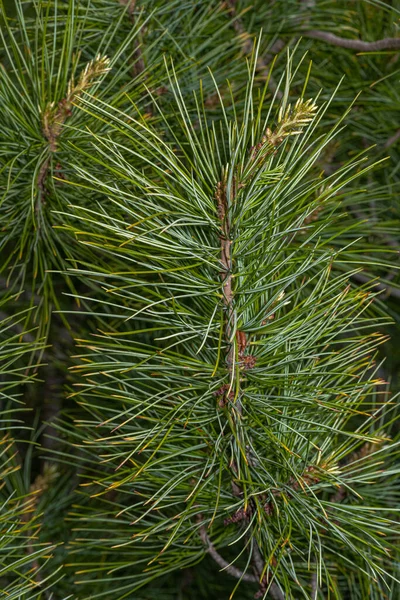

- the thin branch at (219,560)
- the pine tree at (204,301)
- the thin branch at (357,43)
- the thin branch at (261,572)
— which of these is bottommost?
the thin branch at (219,560)

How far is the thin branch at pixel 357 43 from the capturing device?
0.60 m

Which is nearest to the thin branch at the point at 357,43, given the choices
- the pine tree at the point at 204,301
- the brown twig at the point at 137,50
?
the pine tree at the point at 204,301

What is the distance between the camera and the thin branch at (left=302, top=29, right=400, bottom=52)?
1.98 ft

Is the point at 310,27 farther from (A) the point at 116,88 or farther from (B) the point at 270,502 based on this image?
(B) the point at 270,502

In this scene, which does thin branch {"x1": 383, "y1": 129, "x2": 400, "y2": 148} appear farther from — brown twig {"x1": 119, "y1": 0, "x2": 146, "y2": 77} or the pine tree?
brown twig {"x1": 119, "y1": 0, "x2": 146, "y2": 77}

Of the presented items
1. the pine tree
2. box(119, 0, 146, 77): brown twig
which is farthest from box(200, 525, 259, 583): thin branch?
box(119, 0, 146, 77): brown twig

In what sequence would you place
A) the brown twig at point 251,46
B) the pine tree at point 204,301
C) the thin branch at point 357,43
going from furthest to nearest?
1. the brown twig at point 251,46
2. the thin branch at point 357,43
3. the pine tree at point 204,301

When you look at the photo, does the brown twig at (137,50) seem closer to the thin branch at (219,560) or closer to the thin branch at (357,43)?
the thin branch at (357,43)

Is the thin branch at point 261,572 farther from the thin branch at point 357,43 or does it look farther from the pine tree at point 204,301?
the thin branch at point 357,43

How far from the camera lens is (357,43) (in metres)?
0.65

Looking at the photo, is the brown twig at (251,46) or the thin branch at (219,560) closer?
the thin branch at (219,560)

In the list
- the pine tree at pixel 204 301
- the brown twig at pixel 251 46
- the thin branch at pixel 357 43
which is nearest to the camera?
the pine tree at pixel 204 301

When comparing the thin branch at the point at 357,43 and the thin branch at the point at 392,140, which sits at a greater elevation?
the thin branch at the point at 357,43

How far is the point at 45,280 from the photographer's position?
54cm
